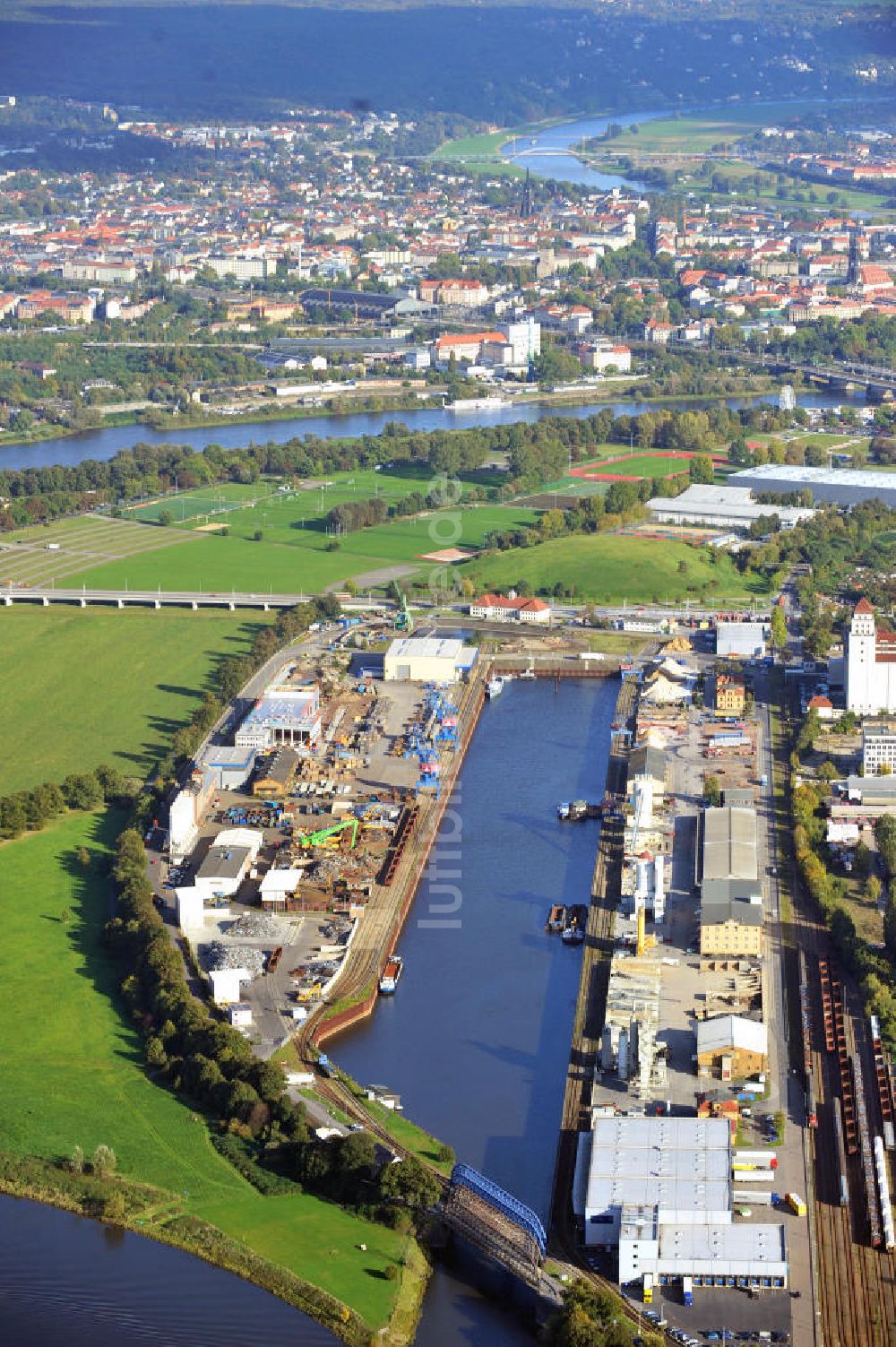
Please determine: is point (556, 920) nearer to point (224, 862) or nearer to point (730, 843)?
point (730, 843)

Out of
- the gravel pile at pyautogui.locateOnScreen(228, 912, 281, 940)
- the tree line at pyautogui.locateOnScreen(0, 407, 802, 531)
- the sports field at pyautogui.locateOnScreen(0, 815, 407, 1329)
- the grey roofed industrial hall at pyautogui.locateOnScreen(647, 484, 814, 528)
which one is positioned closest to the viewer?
the sports field at pyautogui.locateOnScreen(0, 815, 407, 1329)

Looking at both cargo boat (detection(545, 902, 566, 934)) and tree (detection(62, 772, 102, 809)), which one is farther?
tree (detection(62, 772, 102, 809))

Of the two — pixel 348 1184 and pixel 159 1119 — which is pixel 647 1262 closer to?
pixel 348 1184

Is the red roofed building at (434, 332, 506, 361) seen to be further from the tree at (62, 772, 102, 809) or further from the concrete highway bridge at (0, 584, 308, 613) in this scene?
the tree at (62, 772, 102, 809)

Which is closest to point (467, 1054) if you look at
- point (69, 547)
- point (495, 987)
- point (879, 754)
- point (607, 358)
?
point (495, 987)

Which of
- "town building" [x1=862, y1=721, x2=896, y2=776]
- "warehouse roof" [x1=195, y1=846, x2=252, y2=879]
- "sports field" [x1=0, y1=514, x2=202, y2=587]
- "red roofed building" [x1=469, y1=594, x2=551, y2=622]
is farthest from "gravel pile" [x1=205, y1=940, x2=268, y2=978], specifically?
"sports field" [x1=0, y1=514, x2=202, y2=587]

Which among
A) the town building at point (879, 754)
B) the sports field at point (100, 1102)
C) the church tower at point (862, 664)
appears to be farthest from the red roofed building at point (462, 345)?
the sports field at point (100, 1102)
